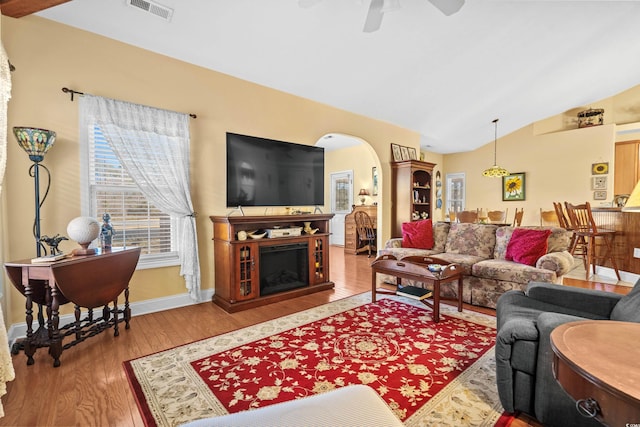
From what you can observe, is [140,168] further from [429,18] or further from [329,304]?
[429,18]

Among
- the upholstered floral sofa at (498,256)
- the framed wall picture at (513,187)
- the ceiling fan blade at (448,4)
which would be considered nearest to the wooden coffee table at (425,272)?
the upholstered floral sofa at (498,256)

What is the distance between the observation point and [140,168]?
9.60 feet

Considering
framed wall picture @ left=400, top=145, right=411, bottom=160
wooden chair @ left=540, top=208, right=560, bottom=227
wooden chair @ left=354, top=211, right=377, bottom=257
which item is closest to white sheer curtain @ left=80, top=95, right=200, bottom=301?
framed wall picture @ left=400, top=145, right=411, bottom=160

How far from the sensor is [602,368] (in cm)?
84

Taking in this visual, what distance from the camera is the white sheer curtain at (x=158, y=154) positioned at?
278cm

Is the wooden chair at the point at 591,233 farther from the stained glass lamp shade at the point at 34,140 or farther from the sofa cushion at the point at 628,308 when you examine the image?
the stained glass lamp shade at the point at 34,140

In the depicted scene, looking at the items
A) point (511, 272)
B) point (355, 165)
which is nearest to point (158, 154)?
point (511, 272)

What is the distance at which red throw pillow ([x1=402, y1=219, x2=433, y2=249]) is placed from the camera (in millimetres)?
4250

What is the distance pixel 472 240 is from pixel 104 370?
4.04 meters

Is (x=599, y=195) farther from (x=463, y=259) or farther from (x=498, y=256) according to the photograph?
(x=463, y=259)

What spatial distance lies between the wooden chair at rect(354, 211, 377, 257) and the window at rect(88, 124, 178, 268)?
14.4ft

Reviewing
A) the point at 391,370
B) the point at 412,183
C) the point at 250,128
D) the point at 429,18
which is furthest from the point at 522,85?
the point at 391,370

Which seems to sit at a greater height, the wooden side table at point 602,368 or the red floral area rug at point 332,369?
the wooden side table at point 602,368

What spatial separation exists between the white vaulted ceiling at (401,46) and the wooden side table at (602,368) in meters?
2.85
